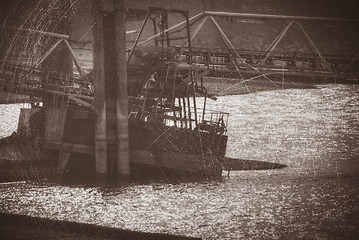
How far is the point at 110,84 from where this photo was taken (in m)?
13.3

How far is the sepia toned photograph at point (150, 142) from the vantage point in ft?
37.3

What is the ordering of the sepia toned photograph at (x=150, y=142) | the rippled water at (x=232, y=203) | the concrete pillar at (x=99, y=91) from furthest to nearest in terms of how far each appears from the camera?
the concrete pillar at (x=99, y=91), the sepia toned photograph at (x=150, y=142), the rippled water at (x=232, y=203)

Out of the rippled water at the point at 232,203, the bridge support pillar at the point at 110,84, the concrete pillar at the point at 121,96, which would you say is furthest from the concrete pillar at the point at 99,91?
the rippled water at the point at 232,203

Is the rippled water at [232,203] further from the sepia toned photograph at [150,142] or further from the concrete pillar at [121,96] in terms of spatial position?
the concrete pillar at [121,96]

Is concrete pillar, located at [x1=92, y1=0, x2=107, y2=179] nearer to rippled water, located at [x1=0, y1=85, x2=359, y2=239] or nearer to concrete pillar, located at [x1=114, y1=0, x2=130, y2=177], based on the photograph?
concrete pillar, located at [x1=114, y1=0, x2=130, y2=177]

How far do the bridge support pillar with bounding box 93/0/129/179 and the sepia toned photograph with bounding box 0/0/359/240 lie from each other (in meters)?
0.03

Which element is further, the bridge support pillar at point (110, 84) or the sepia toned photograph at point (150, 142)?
the bridge support pillar at point (110, 84)

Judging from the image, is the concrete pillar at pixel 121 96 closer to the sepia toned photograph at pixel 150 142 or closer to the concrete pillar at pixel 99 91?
the sepia toned photograph at pixel 150 142

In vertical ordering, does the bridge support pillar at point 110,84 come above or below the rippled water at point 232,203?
above

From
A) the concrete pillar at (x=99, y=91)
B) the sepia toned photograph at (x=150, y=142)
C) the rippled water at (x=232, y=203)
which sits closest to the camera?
the rippled water at (x=232, y=203)

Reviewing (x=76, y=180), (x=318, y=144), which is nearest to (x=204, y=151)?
(x=76, y=180)

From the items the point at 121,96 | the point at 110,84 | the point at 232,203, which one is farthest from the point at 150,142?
the point at 232,203

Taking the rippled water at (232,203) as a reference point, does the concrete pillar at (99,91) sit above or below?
above

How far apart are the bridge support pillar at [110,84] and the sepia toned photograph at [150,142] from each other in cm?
3
